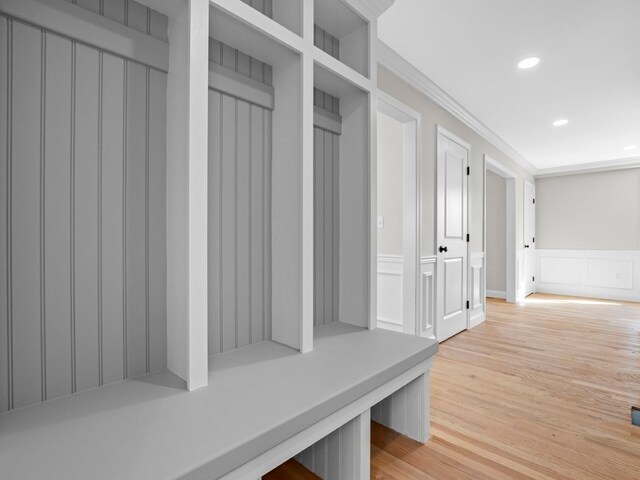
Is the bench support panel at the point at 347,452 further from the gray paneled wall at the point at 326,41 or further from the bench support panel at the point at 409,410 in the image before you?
the gray paneled wall at the point at 326,41

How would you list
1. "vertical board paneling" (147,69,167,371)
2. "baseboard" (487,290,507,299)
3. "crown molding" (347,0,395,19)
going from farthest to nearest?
"baseboard" (487,290,507,299)
"crown molding" (347,0,395,19)
"vertical board paneling" (147,69,167,371)

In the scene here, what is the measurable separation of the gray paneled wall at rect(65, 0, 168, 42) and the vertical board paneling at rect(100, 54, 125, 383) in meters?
0.13

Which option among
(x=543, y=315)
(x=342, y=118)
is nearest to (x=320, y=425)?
(x=342, y=118)

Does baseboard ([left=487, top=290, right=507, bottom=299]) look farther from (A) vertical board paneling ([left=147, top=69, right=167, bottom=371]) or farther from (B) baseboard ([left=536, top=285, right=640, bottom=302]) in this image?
(A) vertical board paneling ([left=147, top=69, right=167, bottom=371])

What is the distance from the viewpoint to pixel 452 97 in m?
3.15

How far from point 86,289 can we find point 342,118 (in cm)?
138

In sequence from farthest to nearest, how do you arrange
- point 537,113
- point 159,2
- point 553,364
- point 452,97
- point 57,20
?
point 537,113 < point 452,97 < point 553,364 < point 159,2 < point 57,20

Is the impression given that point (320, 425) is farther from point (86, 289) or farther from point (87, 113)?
point (87, 113)

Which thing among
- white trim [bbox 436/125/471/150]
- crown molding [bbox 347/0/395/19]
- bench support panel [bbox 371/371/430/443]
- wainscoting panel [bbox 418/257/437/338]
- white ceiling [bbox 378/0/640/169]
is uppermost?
white ceiling [bbox 378/0/640/169]

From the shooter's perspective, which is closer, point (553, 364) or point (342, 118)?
point (342, 118)

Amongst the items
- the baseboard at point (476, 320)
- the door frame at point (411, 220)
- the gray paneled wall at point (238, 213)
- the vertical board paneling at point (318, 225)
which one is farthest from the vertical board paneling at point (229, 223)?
the baseboard at point (476, 320)

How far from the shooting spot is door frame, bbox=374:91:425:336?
8.89ft

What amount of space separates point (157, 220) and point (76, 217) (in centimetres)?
22

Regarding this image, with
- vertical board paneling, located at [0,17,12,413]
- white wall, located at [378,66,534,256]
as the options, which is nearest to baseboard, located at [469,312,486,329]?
white wall, located at [378,66,534,256]
